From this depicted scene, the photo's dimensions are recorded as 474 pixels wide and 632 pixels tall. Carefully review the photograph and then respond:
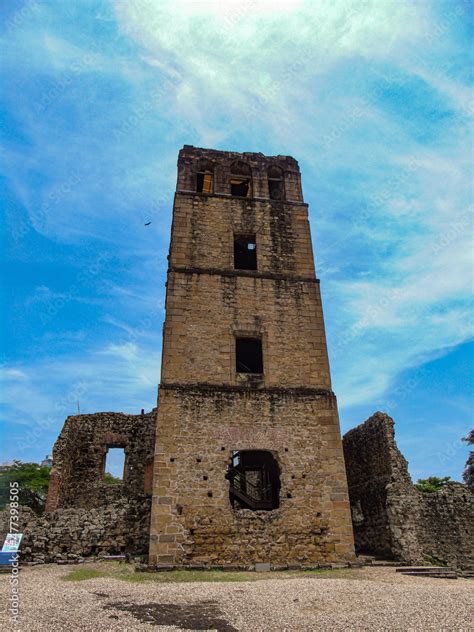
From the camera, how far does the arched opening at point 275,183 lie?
56.1 feet

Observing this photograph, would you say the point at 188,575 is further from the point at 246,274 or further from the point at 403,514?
the point at 246,274

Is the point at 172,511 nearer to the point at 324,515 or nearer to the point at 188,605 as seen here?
the point at 324,515

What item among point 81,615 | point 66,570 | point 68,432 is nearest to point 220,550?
point 66,570

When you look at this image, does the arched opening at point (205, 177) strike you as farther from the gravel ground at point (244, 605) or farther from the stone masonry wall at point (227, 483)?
the gravel ground at point (244, 605)

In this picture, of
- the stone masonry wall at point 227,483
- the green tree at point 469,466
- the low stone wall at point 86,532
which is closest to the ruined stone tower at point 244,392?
the stone masonry wall at point 227,483

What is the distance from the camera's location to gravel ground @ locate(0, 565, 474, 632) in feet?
16.4

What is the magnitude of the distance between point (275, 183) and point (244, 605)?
14894 millimetres

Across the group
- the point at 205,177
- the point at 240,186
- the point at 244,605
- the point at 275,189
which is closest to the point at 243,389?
the point at 244,605

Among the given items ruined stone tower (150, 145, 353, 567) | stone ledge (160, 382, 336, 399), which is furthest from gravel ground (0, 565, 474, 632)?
stone ledge (160, 382, 336, 399)

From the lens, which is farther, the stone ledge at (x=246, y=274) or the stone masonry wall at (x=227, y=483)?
the stone ledge at (x=246, y=274)

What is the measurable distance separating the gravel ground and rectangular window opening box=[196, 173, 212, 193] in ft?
45.6

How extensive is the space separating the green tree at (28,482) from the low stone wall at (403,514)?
766 inches

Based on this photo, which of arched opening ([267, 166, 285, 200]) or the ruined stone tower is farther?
arched opening ([267, 166, 285, 200])

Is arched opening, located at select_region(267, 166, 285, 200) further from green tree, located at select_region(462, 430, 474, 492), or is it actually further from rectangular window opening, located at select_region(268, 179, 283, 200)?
green tree, located at select_region(462, 430, 474, 492)
